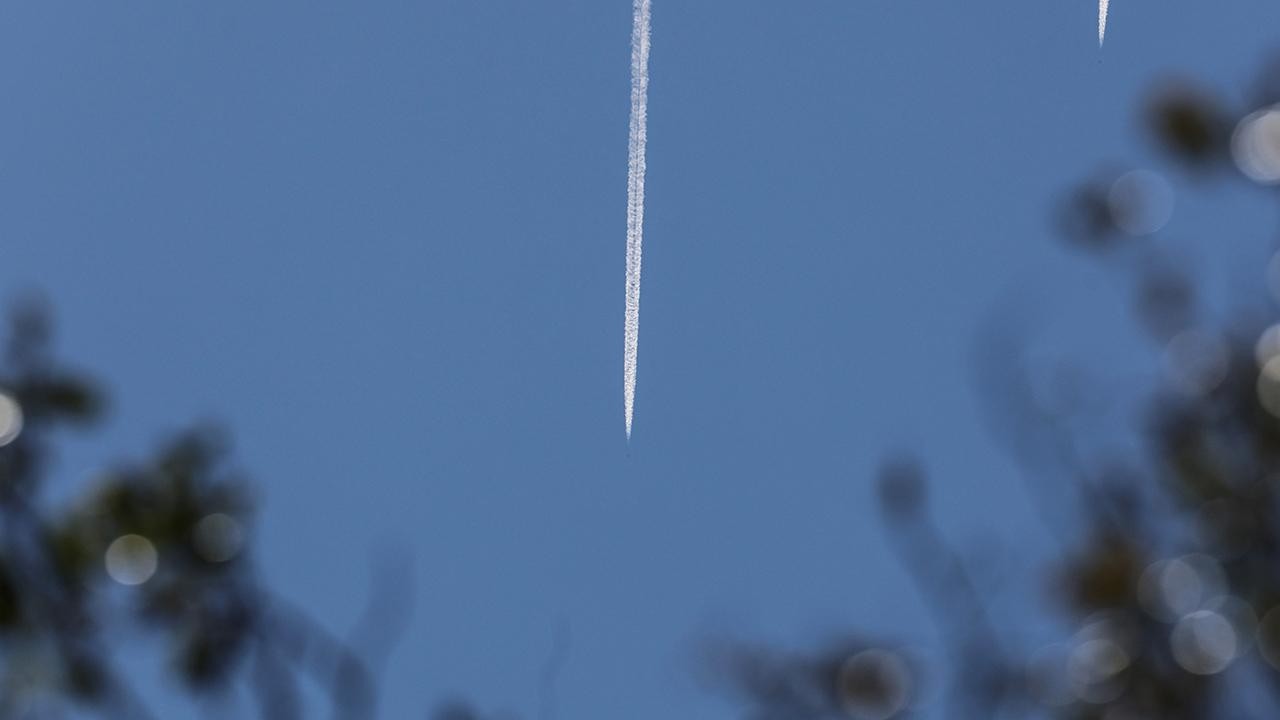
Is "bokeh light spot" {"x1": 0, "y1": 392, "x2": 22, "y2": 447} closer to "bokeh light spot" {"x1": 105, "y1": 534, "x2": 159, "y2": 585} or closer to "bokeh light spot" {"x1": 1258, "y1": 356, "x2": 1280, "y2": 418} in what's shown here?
"bokeh light spot" {"x1": 105, "y1": 534, "x2": 159, "y2": 585}

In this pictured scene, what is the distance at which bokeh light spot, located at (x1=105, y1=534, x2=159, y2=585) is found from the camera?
275 inches

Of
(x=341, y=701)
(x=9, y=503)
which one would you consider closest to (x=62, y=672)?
(x=9, y=503)

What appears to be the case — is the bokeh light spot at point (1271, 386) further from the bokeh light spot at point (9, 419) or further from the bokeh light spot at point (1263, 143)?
the bokeh light spot at point (9, 419)

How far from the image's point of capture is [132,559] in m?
7.06

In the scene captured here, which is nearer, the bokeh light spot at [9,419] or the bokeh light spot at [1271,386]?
the bokeh light spot at [1271,386]

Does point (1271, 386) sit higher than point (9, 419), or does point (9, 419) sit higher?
point (1271, 386)

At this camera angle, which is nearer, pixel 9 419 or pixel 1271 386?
pixel 1271 386

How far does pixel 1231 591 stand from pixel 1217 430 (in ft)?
2.64

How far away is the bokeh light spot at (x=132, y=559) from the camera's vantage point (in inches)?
275

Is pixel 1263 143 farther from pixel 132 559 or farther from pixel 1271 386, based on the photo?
pixel 132 559

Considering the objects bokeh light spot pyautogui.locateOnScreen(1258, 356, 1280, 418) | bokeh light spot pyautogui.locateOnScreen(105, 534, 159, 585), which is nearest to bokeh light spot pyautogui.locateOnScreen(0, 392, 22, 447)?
bokeh light spot pyautogui.locateOnScreen(105, 534, 159, 585)

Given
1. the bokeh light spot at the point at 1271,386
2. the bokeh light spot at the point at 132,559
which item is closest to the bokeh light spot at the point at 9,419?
the bokeh light spot at the point at 132,559

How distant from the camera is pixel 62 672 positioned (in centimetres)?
648

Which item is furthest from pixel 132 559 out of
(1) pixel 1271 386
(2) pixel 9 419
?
(1) pixel 1271 386
